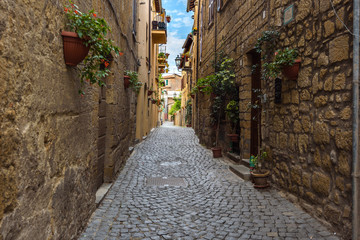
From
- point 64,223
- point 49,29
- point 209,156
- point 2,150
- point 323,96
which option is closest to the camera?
point 2,150

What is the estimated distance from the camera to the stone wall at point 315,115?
9.43 feet

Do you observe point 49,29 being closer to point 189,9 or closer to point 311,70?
point 311,70

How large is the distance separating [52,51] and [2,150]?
2.85 feet

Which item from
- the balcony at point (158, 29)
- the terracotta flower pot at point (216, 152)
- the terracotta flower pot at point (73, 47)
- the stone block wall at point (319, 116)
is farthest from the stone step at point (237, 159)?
the balcony at point (158, 29)

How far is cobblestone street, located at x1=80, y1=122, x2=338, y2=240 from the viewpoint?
303 cm

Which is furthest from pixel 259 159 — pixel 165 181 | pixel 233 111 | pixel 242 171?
pixel 233 111

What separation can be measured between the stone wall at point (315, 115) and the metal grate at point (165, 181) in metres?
1.57

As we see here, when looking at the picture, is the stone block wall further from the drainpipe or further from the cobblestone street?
the cobblestone street

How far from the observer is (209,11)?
10484 mm

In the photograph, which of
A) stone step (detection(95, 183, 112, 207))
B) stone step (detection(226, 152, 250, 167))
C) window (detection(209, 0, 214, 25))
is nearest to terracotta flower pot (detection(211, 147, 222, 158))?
stone step (detection(226, 152, 250, 167))

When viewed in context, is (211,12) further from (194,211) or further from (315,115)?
(194,211)

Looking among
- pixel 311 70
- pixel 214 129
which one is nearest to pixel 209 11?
pixel 214 129

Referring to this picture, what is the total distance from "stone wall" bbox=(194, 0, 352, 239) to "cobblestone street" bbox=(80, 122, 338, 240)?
1.11 feet

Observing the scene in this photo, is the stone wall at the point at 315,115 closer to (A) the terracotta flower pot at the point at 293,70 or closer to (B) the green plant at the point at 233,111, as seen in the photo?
(A) the terracotta flower pot at the point at 293,70
